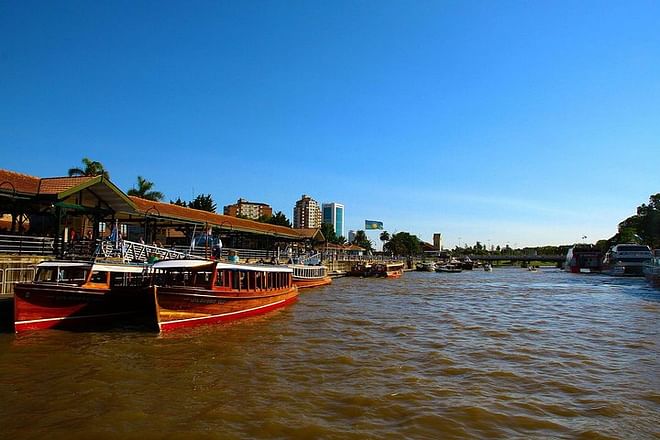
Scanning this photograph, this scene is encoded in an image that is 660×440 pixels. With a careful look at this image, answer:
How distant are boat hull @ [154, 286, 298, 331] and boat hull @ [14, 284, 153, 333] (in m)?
0.81

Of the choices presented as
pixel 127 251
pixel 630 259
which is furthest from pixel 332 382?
pixel 630 259

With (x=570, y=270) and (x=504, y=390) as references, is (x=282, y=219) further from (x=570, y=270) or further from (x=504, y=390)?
(x=504, y=390)

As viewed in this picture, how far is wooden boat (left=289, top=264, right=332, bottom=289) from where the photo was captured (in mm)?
38875

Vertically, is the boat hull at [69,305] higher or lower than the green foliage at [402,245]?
lower

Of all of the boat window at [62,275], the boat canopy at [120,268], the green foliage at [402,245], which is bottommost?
the boat window at [62,275]

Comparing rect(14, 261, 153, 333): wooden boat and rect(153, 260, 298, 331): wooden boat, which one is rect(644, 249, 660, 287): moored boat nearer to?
rect(153, 260, 298, 331): wooden boat

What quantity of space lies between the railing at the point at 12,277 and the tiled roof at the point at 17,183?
368cm

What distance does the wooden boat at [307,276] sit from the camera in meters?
38.9

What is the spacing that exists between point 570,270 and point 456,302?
74406 mm

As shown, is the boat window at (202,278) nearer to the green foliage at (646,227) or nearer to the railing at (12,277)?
the railing at (12,277)

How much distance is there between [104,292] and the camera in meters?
16.9

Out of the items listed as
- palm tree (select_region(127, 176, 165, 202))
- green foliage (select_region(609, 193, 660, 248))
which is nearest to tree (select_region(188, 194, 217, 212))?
palm tree (select_region(127, 176, 165, 202))

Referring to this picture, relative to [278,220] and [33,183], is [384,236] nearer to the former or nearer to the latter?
[278,220]

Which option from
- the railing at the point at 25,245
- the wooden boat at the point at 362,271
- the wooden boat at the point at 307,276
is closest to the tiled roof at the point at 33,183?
the railing at the point at 25,245
